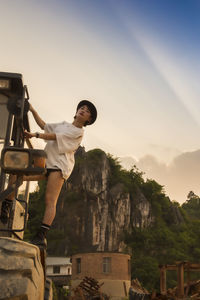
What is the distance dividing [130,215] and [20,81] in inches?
2336

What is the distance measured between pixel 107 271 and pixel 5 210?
3739cm

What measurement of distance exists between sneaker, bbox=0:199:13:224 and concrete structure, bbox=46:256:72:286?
133 feet

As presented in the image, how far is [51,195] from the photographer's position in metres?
3.10

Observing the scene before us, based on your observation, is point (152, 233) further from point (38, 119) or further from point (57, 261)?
point (38, 119)

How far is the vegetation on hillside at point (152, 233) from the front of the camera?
46588 millimetres

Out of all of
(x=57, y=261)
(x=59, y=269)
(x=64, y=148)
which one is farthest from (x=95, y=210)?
(x=64, y=148)

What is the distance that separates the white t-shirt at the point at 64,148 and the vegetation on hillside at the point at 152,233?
145ft

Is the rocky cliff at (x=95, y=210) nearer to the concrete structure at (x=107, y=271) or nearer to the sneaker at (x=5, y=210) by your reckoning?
the concrete structure at (x=107, y=271)

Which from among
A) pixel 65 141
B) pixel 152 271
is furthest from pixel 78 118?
pixel 152 271

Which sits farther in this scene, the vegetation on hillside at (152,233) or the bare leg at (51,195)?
the vegetation on hillside at (152,233)

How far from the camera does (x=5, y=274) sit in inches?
64.9

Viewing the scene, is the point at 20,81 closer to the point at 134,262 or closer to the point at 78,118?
the point at 78,118

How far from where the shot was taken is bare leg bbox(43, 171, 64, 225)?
119 inches

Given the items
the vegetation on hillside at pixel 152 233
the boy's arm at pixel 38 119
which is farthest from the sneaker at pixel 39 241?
the vegetation on hillside at pixel 152 233
